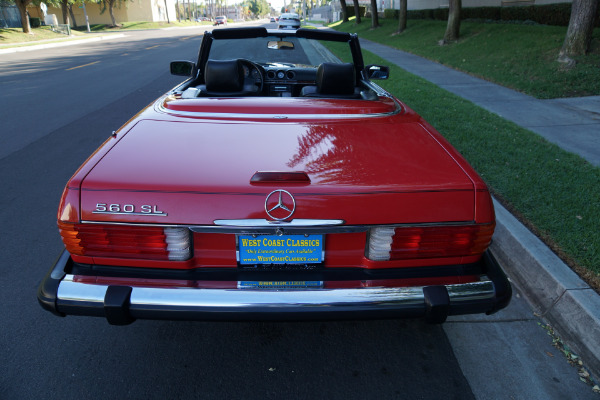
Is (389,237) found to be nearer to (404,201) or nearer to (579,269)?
(404,201)

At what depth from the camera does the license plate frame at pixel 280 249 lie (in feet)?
6.23

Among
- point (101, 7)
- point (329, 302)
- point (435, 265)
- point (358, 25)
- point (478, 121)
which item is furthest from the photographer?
point (101, 7)

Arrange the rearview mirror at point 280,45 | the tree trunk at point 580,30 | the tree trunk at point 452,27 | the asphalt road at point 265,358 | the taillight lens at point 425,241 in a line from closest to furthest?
the taillight lens at point 425,241 → the asphalt road at point 265,358 → the rearview mirror at point 280,45 → the tree trunk at point 580,30 → the tree trunk at point 452,27

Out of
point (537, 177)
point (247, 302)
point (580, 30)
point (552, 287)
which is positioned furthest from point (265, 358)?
point (580, 30)

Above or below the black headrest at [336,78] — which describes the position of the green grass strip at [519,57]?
below

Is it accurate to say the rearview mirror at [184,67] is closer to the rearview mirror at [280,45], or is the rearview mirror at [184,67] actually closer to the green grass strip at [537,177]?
the rearview mirror at [280,45]

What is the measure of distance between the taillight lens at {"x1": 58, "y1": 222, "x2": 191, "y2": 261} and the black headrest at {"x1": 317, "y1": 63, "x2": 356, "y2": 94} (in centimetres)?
185

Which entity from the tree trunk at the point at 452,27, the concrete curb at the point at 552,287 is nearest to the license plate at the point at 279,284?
the concrete curb at the point at 552,287

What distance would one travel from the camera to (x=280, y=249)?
1.91 m

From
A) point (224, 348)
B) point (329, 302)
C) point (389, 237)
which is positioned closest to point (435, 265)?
point (389, 237)

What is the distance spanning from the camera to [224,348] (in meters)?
2.41

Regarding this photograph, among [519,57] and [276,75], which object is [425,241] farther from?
[519,57]

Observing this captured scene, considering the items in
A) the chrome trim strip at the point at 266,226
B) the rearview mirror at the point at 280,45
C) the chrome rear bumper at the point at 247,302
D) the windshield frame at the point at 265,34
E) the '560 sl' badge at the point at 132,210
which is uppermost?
the windshield frame at the point at 265,34

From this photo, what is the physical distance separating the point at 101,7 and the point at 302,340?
69557 mm
